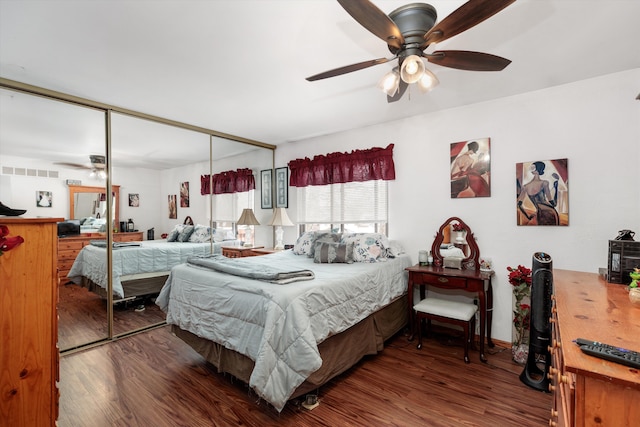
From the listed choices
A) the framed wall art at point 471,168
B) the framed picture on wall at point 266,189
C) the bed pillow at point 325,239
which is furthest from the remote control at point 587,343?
the framed picture on wall at point 266,189

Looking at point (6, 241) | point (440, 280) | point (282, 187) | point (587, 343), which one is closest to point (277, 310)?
point (6, 241)

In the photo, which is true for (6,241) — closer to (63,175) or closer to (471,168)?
(63,175)

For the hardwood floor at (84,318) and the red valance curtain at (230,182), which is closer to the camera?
the hardwood floor at (84,318)

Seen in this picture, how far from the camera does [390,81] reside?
1.74 metres

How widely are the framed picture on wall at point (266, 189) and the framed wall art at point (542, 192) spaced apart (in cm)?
327

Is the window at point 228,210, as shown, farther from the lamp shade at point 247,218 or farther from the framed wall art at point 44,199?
the framed wall art at point 44,199

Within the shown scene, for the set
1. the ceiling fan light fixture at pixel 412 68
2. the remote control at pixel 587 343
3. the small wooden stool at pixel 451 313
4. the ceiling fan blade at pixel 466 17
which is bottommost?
the small wooden stool at pixel 451 313

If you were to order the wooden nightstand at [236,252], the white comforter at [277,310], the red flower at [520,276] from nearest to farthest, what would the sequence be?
the white comforter at [277,310] < the red flower at [520,276] < the wooden nightstand at [236,252]

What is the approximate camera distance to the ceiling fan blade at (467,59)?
62.3 inches

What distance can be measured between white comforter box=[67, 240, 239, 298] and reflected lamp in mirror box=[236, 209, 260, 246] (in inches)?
23.5

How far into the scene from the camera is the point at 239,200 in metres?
4.36

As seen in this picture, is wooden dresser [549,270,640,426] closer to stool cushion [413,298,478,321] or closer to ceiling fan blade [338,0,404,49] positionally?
stool cushion [413,298,478,321]

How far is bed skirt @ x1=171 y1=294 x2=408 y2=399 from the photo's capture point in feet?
6.79

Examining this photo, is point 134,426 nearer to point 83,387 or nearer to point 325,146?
point 83,387
